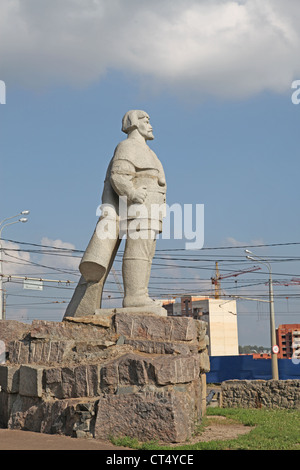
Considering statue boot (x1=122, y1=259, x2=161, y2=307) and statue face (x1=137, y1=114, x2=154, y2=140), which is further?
statue face (x1=137, y1=114, x2=154, y2=140)

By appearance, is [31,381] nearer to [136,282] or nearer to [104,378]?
[104,378]

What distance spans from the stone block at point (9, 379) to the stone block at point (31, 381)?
0.14 m

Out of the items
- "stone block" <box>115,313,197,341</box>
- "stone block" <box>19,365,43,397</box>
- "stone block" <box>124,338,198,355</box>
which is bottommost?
"stone block" <box>19,365,43,397</box>

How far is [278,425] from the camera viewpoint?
784cm

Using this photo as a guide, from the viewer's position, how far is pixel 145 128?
890 cm

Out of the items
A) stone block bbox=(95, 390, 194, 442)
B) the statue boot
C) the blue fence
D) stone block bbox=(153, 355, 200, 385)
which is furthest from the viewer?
the blue fence

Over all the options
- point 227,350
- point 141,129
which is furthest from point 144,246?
point 227,350

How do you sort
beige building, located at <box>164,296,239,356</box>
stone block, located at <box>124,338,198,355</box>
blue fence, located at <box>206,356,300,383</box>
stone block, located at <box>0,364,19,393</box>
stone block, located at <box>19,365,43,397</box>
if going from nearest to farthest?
stone block, located at <box>19,365,43,397</box> → stone block, located at <box>124,338,198,355</box> → stone block, located at <box>0,364,19,393</box> → blue fence, located at <box>206,356,300,383</box> → beige building, located at <box>164,296,239,356</box>

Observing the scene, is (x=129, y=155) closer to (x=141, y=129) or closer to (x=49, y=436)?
(x=141, y=129)

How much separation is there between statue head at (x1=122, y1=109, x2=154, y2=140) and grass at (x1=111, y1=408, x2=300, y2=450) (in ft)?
14.3

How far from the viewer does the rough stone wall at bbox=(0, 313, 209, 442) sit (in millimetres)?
6227

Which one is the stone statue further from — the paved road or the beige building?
the beige building

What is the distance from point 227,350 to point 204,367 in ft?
114

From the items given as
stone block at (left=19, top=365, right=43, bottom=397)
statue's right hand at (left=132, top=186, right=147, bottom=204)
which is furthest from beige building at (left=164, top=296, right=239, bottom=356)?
stone block at (left=19, top=365, right=43, bottom=397)
